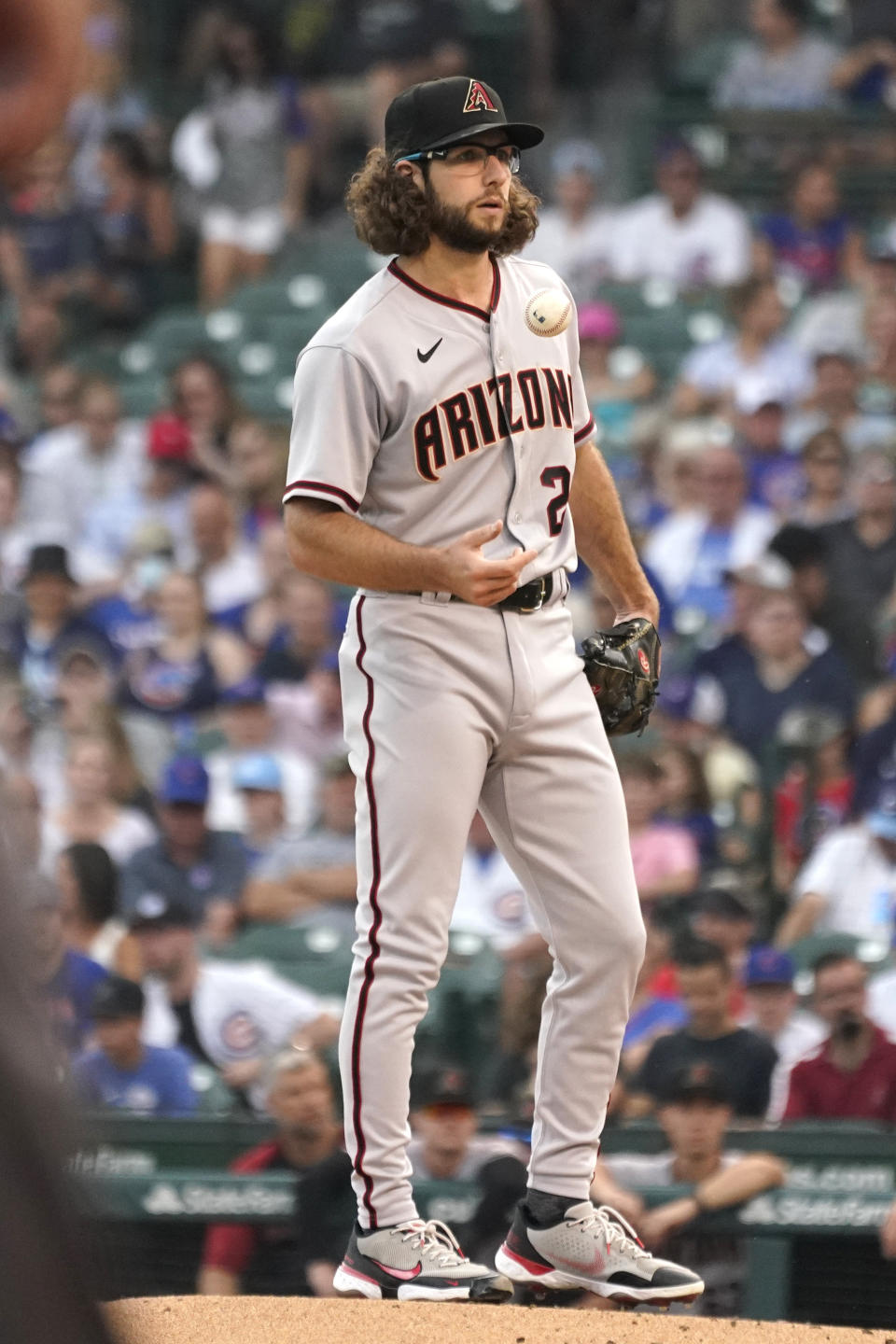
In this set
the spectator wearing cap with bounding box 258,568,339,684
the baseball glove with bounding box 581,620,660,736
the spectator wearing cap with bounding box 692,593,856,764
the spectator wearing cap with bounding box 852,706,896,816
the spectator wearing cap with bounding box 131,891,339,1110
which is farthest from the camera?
the spectator wearing cap with bounding box 258,568,339,684

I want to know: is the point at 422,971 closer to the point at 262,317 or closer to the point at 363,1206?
the point at 363,1206

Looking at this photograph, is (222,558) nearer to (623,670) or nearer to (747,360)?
(747,360)

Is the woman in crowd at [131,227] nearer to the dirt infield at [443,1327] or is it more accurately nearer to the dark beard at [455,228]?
the dark beard at [455,228]

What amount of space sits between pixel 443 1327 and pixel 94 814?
3.45 m

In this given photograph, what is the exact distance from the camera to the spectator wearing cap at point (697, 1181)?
14.6 ft

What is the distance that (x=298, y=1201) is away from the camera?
4480 mm

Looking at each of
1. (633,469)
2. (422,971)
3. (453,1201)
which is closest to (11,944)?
(422,971)

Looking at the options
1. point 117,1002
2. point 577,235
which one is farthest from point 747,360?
point 117,1002

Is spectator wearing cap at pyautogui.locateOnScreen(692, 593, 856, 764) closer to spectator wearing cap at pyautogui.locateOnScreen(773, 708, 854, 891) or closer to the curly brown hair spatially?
spectator wearing cap at pyautogui.locateOnScreen(773, 708, 854, 891)

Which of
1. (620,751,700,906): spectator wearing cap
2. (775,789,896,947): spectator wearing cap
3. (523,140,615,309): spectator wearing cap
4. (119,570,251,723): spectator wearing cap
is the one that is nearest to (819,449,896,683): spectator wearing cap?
(775,789,896,947): spectator wearing cap

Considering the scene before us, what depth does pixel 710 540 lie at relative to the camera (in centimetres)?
701

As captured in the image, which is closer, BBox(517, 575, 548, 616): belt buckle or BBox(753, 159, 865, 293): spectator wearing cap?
BBox(517, 575, 548, 616): belt buckle

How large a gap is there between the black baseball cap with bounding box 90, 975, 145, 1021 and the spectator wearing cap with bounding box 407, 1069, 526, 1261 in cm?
86

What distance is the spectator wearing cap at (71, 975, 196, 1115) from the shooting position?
5.09 m
